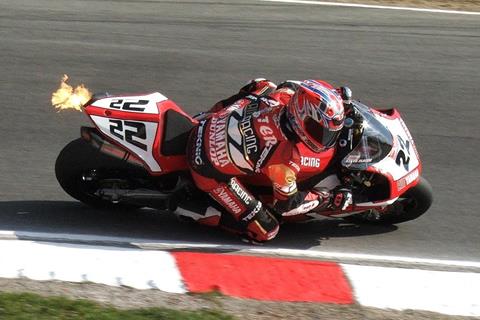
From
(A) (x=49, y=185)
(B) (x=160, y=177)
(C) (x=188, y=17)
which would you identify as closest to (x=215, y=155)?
(B) (x=160, y=177)

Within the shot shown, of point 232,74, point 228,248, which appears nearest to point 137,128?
point 228,248

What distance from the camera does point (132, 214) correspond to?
7.44 metres

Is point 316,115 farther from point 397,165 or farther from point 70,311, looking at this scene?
point 70,311

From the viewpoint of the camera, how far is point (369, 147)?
6.90 m

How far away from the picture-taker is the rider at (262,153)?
6539 mm

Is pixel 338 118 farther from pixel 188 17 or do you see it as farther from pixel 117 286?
pixel 188 17

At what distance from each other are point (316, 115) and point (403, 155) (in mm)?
942

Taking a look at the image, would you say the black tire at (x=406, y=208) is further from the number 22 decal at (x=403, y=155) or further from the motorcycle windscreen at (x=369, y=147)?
the motorcycle windscreen at (x=369, y=147)

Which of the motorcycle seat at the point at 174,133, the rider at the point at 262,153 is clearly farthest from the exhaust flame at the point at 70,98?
the rider at the point at 262,153

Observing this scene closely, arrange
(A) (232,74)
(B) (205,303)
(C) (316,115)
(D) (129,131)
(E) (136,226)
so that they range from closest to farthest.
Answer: (B) (205,303), (C) (316,115), (D) (129,131), (E) (136,226), (A) (232,74)

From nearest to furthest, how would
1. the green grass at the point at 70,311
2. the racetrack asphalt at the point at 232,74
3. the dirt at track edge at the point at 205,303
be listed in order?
1. the green grass at the point at 70,311
2. the dirt at track edge at the point at 205,303
3. the racetrack asphalt at the point at 232,74

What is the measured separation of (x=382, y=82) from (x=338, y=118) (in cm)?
374

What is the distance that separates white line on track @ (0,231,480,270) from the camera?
22.5 feet

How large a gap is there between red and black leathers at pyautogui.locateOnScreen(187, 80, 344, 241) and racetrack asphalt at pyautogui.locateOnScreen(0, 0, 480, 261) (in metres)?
0.33
